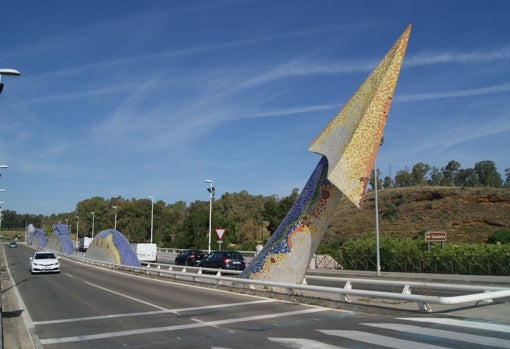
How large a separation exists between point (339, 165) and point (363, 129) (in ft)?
Answer: 4.68

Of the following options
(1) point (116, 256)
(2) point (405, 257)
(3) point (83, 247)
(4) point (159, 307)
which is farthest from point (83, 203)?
(4) point (159, 307)

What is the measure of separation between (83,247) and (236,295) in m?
69.4

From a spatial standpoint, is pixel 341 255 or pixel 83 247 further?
pixel 83 247

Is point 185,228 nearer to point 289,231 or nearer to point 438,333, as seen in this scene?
point 289,231

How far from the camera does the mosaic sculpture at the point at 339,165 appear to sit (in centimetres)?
1404

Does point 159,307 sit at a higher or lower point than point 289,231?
lower

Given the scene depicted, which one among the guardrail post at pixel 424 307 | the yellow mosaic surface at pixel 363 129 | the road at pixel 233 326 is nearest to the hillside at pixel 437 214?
the yellow mosaic surface at pixel 363 129

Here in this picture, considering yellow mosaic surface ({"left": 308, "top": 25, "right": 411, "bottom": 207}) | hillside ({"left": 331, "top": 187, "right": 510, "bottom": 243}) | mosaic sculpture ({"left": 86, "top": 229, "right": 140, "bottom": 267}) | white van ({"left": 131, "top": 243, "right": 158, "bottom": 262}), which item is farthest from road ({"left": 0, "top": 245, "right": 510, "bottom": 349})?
hillside ({"left": 331, "top": 187, "right": 510, "bottom": 243})

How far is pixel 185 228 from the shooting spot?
70.1m

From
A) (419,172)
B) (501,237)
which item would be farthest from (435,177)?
(501,237)

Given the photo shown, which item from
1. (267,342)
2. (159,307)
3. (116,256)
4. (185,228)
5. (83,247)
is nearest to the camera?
(267,342)

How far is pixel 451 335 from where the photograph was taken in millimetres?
8156

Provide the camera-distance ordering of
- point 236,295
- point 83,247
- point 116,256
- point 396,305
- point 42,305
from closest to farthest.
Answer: point 396,305, point 42,305, point 236,295, point 116,256, point 83,247

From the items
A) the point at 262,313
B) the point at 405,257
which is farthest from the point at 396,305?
the point at 405,257
